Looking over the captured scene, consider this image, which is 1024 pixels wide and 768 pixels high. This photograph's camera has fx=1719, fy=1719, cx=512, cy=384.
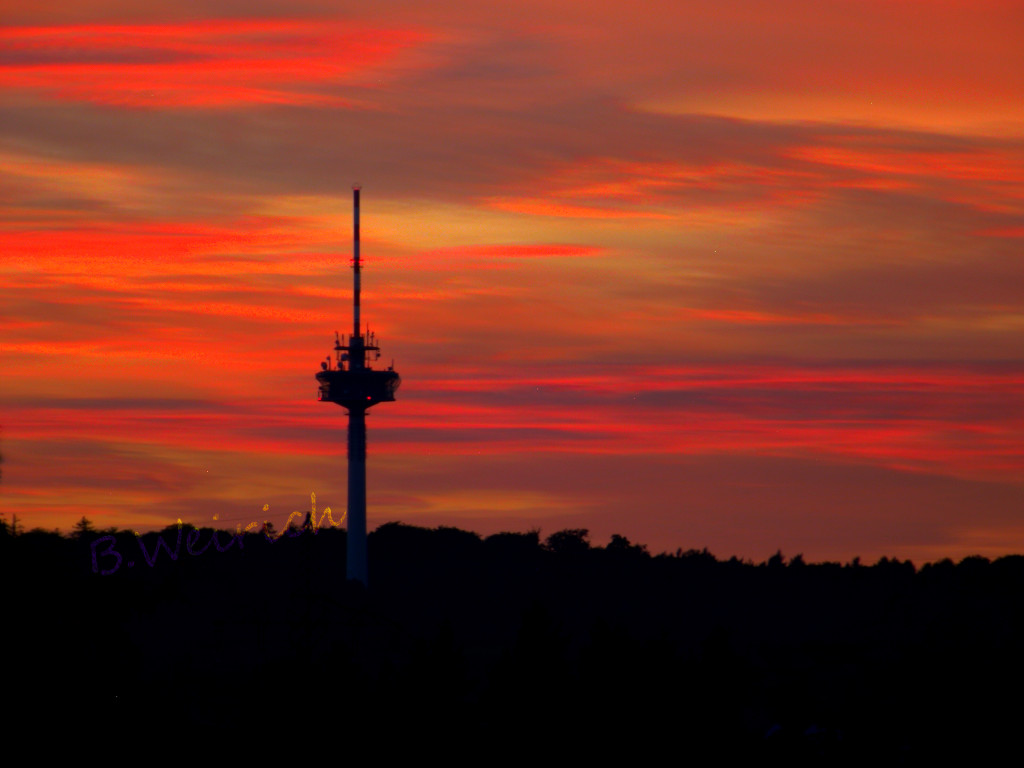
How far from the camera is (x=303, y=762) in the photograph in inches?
4011

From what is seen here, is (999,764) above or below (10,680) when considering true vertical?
below

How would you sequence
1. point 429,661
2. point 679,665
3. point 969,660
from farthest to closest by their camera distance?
point 969,660 < point 679,665 < point 429,661

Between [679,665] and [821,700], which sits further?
[821,700]

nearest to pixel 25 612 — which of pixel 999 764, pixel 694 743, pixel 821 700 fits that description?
pixel 694 743

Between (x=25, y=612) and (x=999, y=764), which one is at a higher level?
(x=25, y=612)

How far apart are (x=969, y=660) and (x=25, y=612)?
9231 centimetres

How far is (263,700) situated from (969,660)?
247ft

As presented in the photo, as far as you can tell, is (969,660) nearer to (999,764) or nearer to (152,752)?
(999,764)

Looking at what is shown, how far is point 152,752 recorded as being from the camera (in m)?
103

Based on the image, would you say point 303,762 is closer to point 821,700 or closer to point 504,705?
point 504,705

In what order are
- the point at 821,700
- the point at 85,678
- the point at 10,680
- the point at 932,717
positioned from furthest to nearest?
the point at 821,700
the point at 932,717
the point at 85,678
the point at 10,680

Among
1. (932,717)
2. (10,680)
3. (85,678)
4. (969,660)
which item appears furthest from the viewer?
(969,660)

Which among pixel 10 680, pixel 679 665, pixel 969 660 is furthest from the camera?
pixel 969 660

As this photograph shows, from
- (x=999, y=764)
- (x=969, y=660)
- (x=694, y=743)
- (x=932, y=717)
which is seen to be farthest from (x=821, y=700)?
(x=694, y=743)
